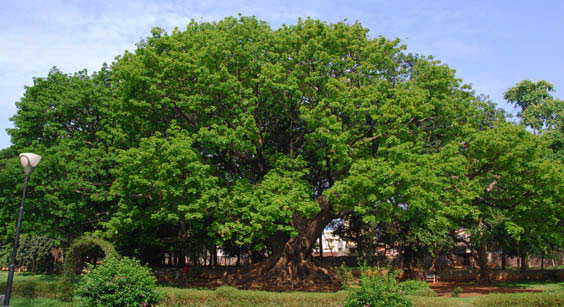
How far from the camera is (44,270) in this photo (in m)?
42.6

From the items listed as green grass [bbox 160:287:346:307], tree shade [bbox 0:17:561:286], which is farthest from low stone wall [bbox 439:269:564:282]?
green grass [bbox 160:287:346:307]

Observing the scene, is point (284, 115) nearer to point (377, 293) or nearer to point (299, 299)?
point (299, 299)

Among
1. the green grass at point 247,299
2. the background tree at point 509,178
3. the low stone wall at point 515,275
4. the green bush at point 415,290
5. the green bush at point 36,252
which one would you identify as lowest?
the green bush at point 36,252

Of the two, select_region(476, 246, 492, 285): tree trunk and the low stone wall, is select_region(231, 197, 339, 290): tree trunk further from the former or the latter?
the low stone wall

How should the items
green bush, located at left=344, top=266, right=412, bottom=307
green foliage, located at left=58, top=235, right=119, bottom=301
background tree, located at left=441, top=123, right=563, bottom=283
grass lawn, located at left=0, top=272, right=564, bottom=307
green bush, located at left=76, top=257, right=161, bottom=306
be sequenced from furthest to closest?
1. background tree, located at left=441, top=123, right=563, bottom=283
2. green foliage, located at left=58, top=235, right=119, bottom=301
3. grass lawn, located at left=0, top=272, right=564, bottom=307
4. green bush, located at left=76, top=257, right=161, bottom=306
5. green bush, located at left=344, top=266, right=412, bottom=307

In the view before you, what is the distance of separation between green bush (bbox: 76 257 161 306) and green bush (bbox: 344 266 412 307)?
5.65 metres

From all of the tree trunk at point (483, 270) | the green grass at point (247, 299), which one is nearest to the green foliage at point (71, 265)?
the green grass at point (247, 299)

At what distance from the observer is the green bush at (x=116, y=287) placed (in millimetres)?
10500

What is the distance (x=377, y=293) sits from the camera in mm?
8766

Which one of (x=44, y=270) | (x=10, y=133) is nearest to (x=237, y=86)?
(x=10, y=133)

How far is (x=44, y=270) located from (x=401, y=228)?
37.7 metres

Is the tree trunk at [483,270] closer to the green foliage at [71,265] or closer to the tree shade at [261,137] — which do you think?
the tree shade at [261,137]

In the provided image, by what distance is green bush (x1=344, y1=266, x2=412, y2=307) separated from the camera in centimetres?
878

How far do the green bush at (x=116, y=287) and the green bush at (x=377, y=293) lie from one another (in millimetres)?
5650
